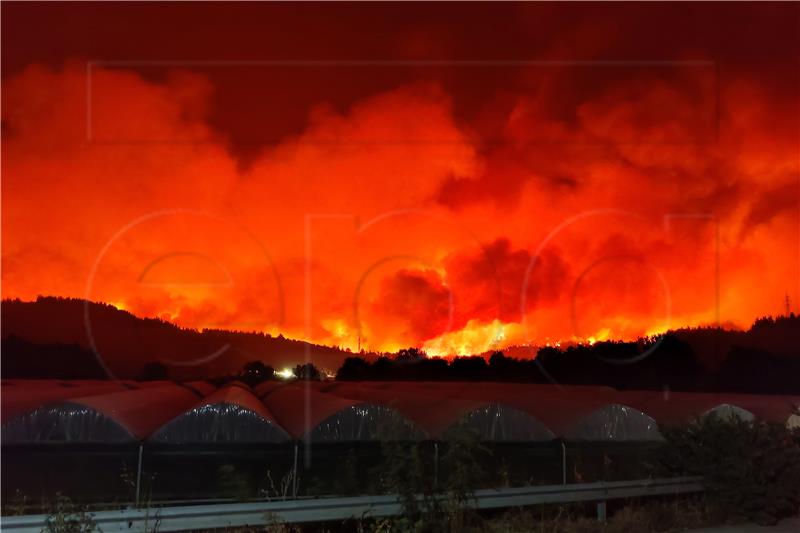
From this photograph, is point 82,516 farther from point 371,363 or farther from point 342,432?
point 371,363

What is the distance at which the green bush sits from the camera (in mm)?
10414

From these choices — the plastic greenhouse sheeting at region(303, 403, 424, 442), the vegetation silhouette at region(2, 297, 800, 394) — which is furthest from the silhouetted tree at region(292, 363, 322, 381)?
the plastic greenhouse sheeting at region(303, 403, 424, 442)

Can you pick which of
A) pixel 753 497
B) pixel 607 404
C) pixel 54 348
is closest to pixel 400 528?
pixel 753 497

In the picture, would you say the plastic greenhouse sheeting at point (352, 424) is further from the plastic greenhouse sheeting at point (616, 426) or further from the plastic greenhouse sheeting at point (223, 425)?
the plastic greenhouse sheeting at point (616, 426)

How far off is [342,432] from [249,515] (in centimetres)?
449

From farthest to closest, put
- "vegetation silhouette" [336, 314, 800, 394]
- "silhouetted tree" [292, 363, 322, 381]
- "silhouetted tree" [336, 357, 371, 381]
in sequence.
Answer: "vegetation silhouette" [336, 314, 800, 394] → "silhouetted tree" [336, 357, 371, 381] → "silhouetted tree" [292, 363, 322, 381]

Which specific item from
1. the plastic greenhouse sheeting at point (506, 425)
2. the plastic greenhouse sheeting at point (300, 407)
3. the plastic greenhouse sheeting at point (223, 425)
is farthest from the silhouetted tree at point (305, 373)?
the plastic greenhouse sheeting at point (223, 425)

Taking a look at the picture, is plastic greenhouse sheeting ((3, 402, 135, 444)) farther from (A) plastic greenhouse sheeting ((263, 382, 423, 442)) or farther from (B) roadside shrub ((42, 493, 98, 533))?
(B) roadside shrub ((42, 493, 98, 533))

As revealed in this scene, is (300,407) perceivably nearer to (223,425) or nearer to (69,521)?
(223,425)

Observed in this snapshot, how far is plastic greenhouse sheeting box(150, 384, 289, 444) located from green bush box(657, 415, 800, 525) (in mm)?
6356

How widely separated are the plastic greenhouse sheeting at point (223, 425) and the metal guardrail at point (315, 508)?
3.50 meters

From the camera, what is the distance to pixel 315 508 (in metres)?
8.25

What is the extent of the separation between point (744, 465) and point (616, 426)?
3.73 meters

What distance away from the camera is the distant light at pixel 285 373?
19.7 m
